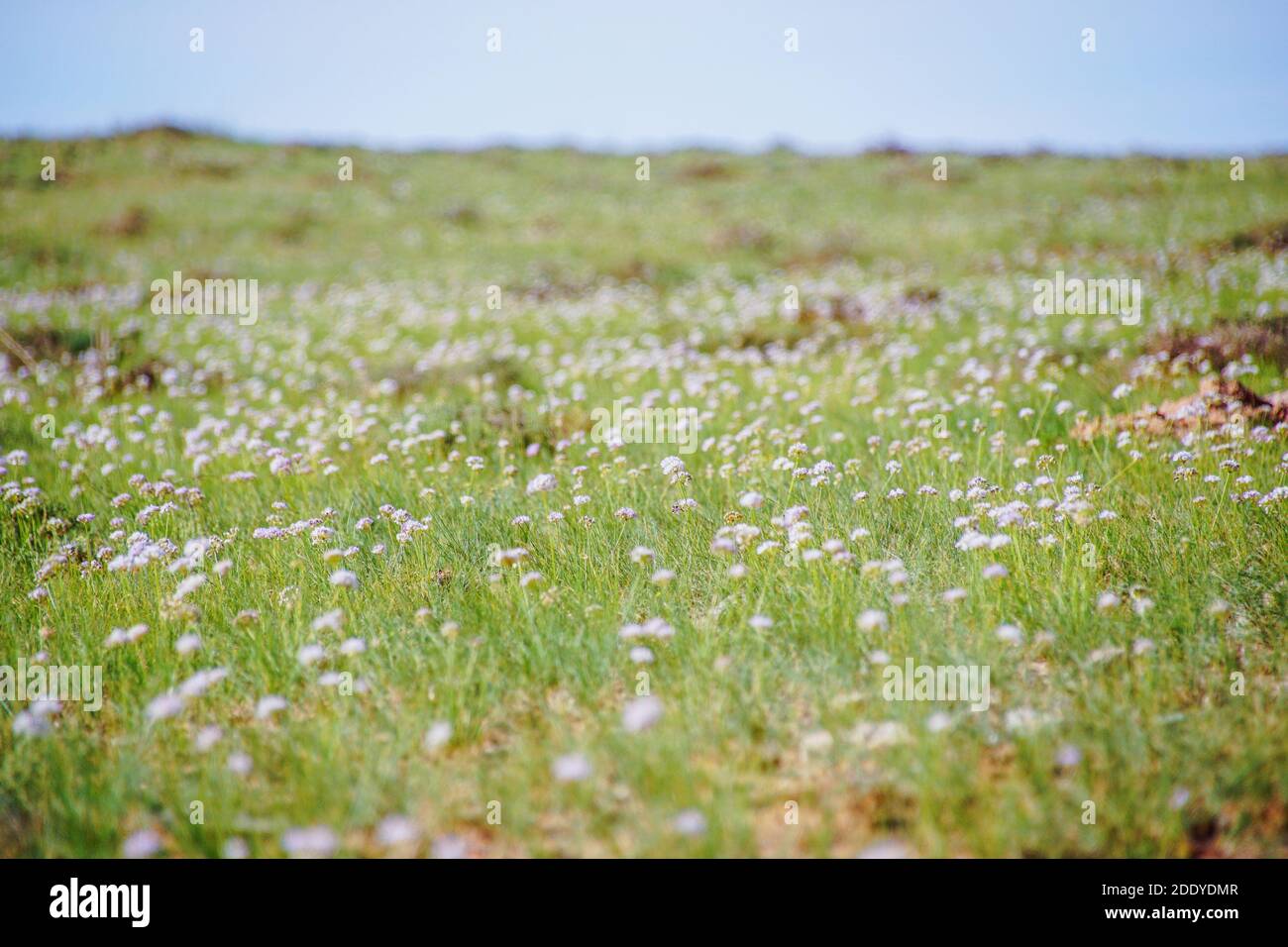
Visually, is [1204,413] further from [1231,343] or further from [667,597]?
[667,597]

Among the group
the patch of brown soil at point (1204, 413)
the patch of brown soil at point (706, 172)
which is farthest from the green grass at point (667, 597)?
the patch of brown soil at point (706, 172)

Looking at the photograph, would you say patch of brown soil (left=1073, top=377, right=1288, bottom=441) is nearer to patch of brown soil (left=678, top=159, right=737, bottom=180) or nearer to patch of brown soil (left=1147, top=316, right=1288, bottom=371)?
patch of brown soil (left=1147, top=316, right=1288, bottom=371)

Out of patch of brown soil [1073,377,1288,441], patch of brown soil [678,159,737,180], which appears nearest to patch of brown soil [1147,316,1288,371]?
patch of brown soil [1073,377,1288,441]

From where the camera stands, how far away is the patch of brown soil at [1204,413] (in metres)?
4.99

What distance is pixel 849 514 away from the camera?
415cm

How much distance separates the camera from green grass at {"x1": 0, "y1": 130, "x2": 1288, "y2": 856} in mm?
2270

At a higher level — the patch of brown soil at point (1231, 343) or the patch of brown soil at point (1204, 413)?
the patch of brown soil at point (1231, 343)

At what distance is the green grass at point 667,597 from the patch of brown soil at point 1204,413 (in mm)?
217

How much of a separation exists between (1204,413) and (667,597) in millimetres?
4180

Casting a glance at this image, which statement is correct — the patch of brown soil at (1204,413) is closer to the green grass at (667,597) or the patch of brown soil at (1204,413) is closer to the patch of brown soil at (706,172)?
the green grass at (667,597)

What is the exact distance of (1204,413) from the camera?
5062 mm
